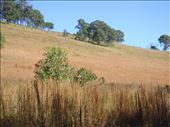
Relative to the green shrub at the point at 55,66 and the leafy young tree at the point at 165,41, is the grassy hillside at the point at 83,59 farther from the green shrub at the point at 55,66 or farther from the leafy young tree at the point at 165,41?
the leafy young tree at the point at 165,41

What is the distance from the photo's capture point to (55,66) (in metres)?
15.9

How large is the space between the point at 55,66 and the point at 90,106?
7230 mm

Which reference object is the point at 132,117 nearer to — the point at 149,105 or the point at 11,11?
the point at 149,105

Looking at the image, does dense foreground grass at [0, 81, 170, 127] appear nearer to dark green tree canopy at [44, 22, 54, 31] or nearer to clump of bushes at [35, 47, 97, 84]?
clump of bushes at [35, 47, 97, 84]

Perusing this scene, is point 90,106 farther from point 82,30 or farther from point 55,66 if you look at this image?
point 82,30

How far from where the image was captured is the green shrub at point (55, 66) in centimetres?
1572

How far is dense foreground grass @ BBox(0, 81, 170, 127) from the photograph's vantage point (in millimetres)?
8891

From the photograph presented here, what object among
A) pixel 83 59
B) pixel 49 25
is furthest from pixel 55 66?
pixel 49 25

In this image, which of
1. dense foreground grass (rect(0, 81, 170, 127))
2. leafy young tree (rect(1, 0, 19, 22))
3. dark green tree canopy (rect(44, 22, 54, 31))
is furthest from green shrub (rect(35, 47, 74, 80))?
dark green tree canopy (rect(44, 22, 54, 31))

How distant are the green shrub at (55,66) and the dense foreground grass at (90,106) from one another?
6.03m

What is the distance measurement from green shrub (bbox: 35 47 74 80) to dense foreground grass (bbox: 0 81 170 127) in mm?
6034

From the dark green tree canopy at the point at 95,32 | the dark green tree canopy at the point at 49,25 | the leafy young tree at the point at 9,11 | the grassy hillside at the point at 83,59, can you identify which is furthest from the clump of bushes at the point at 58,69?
the dark green tree canopy at the point at 49,25

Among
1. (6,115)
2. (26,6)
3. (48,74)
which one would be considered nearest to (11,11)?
(26,6)

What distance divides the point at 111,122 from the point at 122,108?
0.42 m
